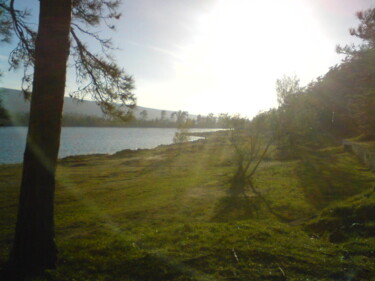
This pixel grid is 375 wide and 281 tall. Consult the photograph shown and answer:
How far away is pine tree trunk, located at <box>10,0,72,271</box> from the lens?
4664mm

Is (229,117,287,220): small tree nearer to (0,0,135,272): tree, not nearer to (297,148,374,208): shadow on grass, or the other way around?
(297,148,374,208): shadow on grass

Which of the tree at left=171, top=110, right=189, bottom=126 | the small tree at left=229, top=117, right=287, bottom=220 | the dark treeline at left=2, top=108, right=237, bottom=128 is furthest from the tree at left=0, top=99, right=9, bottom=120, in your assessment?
the tree at left=171, top=110, right=189, bottom=126

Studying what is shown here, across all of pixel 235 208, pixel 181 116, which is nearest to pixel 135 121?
pixel 235 208

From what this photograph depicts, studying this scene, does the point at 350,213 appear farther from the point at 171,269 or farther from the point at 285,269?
the point at 171,269

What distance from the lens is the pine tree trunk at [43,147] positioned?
4.66 m

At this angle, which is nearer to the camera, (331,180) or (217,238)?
(217,238)

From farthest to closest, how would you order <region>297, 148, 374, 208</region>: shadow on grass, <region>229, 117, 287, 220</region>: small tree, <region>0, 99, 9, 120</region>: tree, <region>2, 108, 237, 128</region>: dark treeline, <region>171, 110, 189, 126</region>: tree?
<region>171, 110, 189, 126</region>: tree → <region>229, 117, 287, 220</region>: small tree → <region>297, 148, 374, 208</region>: shadow on grass → <region>2, 108, 237, 128</region>: dark treeline → <region>0, 99, 9, 120</region>: tree

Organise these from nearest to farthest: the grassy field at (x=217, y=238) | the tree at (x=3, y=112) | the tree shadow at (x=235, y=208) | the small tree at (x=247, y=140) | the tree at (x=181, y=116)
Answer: the grassy field at (x=217, y=238) → the tree at (x=3, y=112) → the tree shadow at (x=235, y=208) → the small tree at (x=247, y=140) → the tree at (x=181, y=116)

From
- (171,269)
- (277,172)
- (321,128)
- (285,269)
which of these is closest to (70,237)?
(171,269)

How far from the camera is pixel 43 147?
4691mm

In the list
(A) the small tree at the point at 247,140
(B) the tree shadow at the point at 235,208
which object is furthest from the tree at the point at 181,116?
(B) the tree shadow at the point at 235,208

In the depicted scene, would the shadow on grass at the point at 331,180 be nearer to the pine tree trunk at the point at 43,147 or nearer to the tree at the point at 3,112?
the pine tree trunk at the point at 43,147

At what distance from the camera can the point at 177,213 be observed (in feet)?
34.7

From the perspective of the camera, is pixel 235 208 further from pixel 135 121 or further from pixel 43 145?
pixel 43 145
